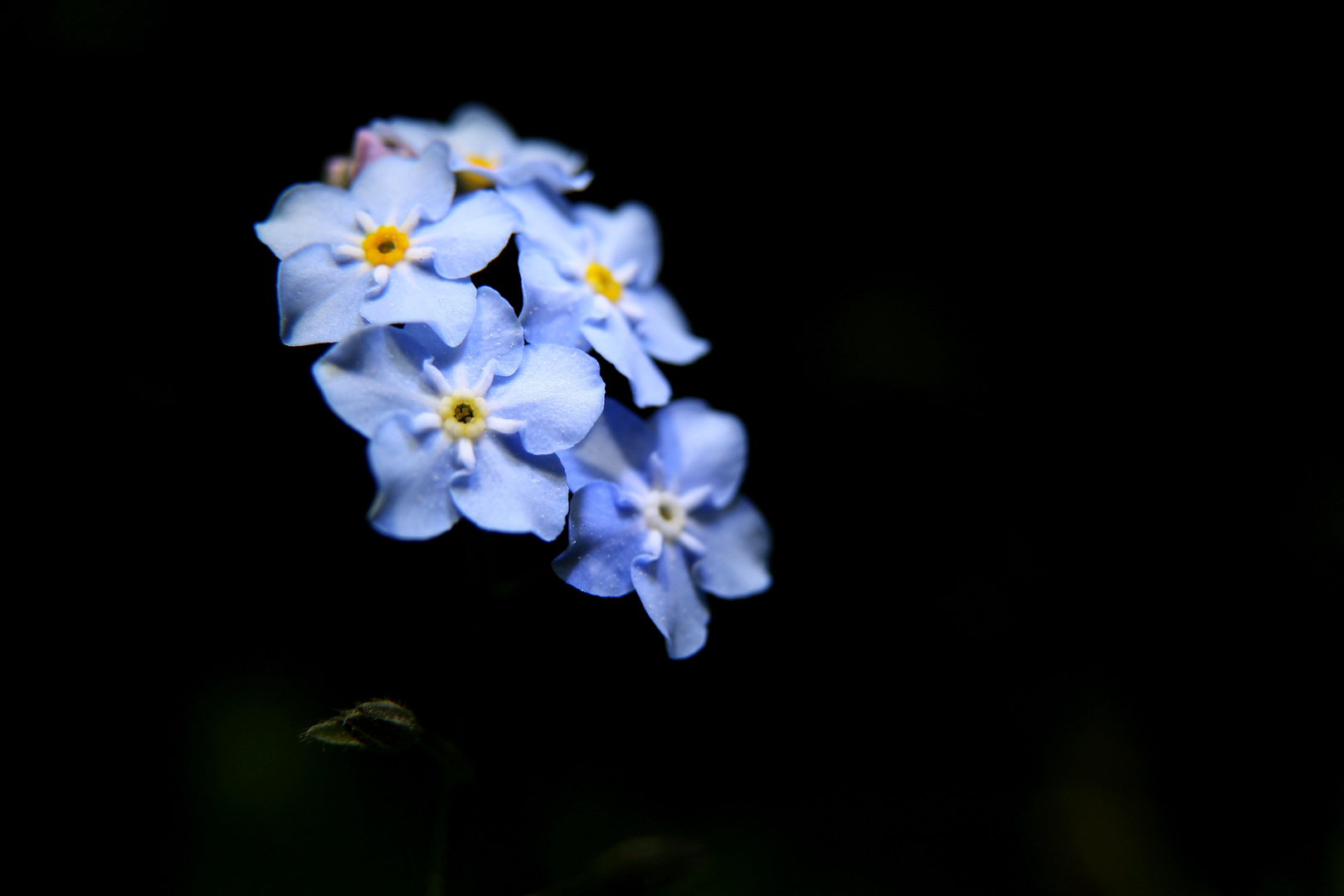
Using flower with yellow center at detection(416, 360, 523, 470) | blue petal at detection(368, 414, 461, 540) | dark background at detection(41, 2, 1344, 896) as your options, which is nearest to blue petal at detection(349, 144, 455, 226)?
flower with yellow center at detection(416, 360, 523, 470)

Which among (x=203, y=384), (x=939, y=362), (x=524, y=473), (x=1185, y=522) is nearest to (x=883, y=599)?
(x=939, y=362)

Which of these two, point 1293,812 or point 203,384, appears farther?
point 1293,812

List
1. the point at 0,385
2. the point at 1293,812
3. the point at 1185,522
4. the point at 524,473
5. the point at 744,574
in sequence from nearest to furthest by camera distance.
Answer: the point at 524,473 → the point at 744,574 → the point at 0,385 → the point at 1293,812 → the point at 1185,522

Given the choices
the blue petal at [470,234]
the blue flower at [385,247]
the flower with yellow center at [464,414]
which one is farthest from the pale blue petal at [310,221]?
the flower with yellow center at [464,414]

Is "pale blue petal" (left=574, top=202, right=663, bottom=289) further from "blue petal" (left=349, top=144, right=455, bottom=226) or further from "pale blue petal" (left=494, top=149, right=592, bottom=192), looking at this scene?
Answer: "blue petal" (left=349, top=144, right=455, bottom=226)

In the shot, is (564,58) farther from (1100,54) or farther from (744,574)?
(744,574)

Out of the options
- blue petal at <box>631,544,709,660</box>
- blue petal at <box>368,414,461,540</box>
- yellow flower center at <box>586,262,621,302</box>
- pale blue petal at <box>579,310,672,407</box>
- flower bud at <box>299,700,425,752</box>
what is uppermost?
yellow flower center at <box>586,262,621,302</box>

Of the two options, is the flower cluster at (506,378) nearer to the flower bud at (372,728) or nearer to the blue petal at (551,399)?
the blue petal at (551,399)
